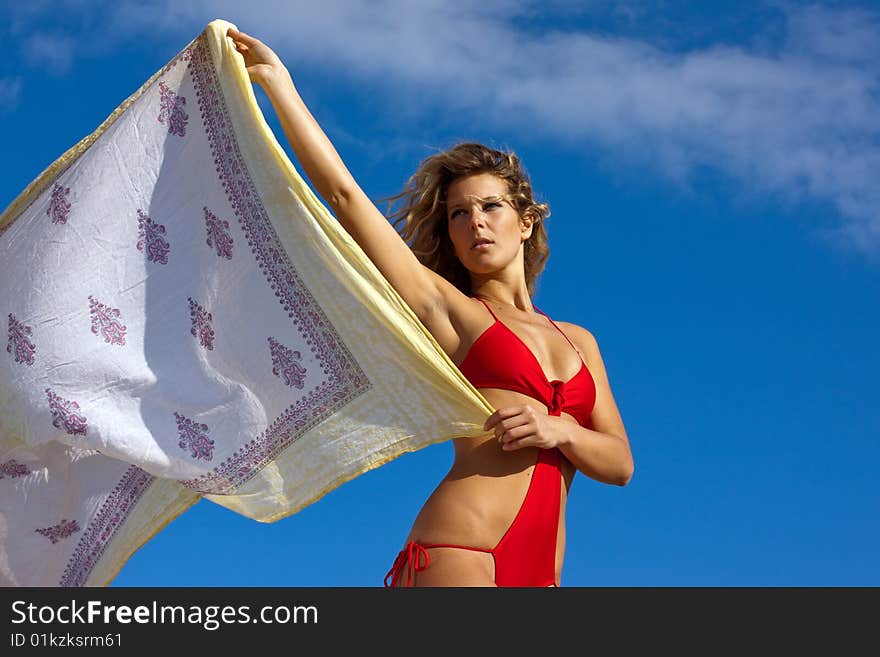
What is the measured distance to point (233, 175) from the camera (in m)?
3.43

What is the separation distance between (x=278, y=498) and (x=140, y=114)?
3.95ft

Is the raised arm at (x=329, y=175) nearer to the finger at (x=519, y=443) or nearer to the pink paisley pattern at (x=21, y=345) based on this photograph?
the finger at (x=519, y=443)

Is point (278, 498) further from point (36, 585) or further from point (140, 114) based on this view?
point (140, 114)

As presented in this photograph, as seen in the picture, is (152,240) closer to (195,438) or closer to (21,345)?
(21,345)

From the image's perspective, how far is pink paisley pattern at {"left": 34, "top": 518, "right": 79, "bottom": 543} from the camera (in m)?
3.57

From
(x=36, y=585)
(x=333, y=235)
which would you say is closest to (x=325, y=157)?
(x=333, y=235)

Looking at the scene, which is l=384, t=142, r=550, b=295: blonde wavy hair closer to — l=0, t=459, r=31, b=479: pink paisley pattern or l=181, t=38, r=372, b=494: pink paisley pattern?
l=181, t=38, r=372, b=494: pink paisley pattern

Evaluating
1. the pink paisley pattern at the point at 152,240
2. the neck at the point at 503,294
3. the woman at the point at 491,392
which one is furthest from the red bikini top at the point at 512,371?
the pink paisley pattern at the point at 152,240

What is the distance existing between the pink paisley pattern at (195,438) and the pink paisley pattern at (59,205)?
65 centimetres

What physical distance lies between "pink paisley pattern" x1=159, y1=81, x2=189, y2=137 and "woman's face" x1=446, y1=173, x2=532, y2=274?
941mm

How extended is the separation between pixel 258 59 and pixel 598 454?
1.57 metres

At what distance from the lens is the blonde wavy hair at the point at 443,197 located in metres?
3.99

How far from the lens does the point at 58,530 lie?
11.7ft

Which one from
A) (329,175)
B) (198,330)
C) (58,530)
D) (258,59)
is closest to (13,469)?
(58,530)
